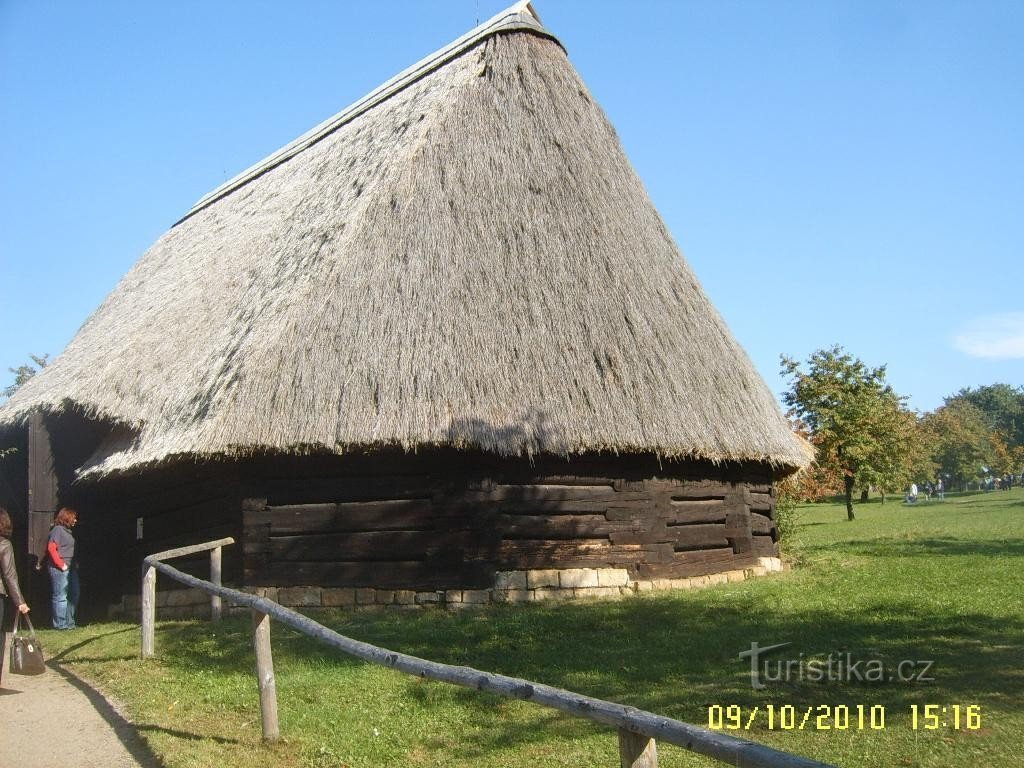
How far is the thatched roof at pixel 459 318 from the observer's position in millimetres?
10836

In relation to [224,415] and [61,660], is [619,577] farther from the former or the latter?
[61,660]

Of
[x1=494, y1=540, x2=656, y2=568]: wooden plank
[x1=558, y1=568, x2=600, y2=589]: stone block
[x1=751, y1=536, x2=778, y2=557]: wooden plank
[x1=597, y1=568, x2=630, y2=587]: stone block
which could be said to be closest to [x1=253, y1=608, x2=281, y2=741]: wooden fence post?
[x1=494, y1=540, x2=656, y2=568]: wooden plank

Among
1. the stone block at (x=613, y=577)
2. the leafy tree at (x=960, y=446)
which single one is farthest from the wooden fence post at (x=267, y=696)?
the leafy tree at (x=960, y=446)

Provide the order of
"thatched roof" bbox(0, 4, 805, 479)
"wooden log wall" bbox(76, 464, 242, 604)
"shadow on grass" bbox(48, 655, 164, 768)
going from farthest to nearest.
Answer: "wooden log wall" bbox(76, 464, 242, 604)
"thatched roof" bbox(0, 4, 805, 479)
"shadow on grass" bbox(48, 655, 164, 768)

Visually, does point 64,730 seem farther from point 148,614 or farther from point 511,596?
point 511,596

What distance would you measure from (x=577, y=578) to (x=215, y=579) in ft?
14.1

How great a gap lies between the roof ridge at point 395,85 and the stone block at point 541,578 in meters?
9.79

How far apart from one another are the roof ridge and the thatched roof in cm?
18

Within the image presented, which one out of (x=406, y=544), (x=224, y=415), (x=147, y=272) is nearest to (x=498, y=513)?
(x=406, y=544)

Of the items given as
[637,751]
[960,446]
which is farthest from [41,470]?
[960,446]

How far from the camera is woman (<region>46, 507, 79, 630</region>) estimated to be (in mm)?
12617

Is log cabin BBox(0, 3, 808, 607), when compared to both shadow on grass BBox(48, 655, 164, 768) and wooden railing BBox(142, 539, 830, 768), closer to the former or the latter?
shadow on grass BBox(48, 655, 164, 768)

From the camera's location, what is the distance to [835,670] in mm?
7066

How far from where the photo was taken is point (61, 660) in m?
9.83
